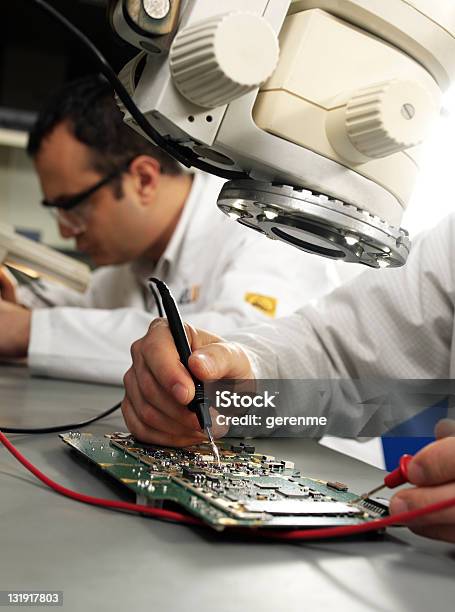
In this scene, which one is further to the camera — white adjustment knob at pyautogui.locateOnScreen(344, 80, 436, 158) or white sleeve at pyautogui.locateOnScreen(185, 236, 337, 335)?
white sleeve at pyautogui.locateOnScreen(185, 236, 337, 335)

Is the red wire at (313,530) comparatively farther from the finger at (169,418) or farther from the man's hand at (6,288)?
the man's hand at (6,288)

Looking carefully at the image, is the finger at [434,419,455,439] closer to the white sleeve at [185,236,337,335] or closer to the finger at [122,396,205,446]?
the finger at [122,396,205,446]

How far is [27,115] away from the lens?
3.71m

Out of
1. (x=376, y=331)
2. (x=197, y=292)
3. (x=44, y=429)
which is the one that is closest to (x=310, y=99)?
(x=44, y=429)

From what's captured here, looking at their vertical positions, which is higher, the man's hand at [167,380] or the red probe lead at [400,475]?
the red probe lead at [400,475]

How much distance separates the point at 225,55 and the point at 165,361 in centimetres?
34

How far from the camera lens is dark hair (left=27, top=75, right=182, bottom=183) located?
6.31 feet

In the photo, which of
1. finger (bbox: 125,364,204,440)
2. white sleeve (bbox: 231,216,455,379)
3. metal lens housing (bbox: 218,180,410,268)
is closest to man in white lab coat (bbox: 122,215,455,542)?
white sleeve (bbox: 231,216,455,379)

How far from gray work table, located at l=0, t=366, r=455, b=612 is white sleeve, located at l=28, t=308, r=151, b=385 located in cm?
86

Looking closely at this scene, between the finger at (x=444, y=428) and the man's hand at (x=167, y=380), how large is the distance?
0.22m

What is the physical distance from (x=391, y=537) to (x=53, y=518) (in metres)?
0.25

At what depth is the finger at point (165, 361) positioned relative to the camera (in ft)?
2.31

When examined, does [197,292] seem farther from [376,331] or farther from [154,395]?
[154,395]

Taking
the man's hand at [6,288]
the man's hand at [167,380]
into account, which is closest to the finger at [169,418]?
the man's hand at [167,380]
